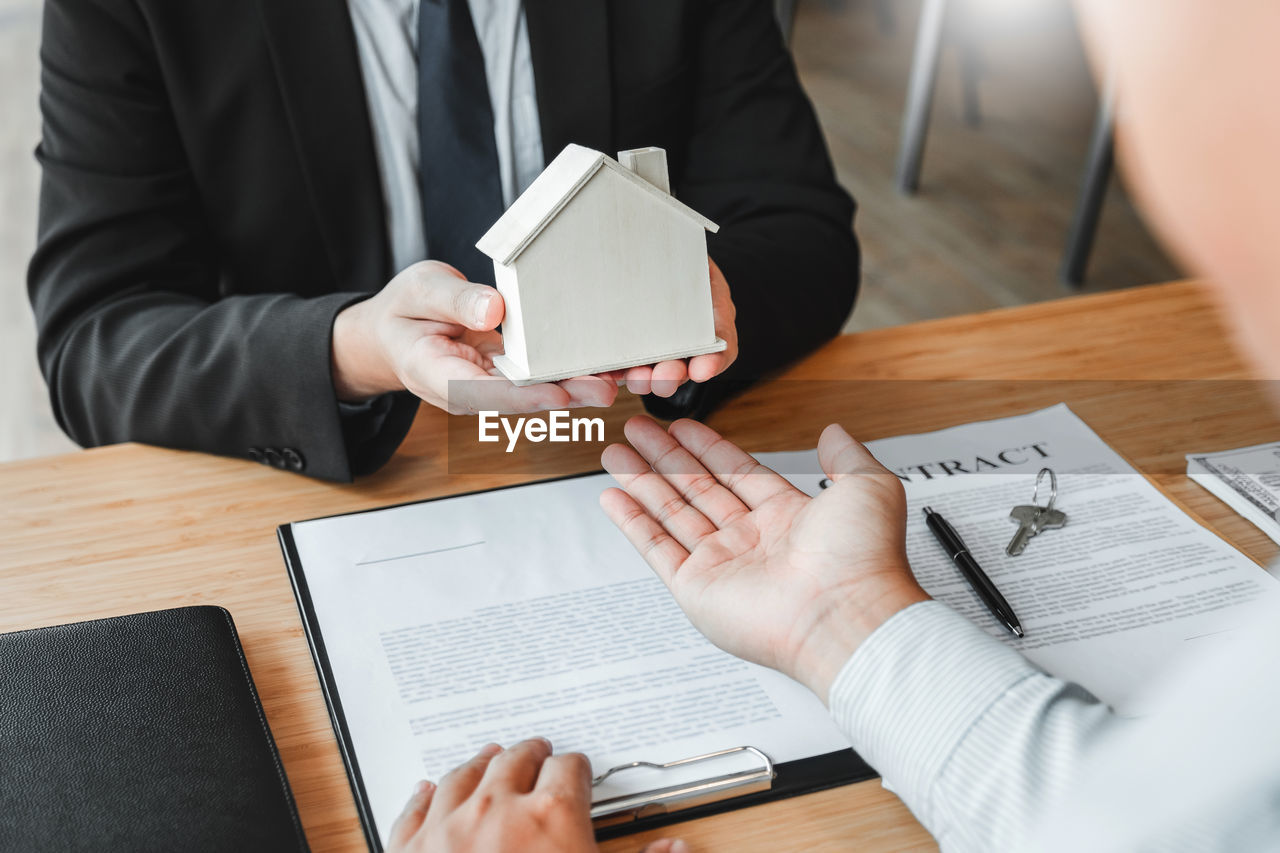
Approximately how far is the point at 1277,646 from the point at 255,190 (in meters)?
1.10

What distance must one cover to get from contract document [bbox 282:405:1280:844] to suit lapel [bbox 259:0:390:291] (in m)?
0.44

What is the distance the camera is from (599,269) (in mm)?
792

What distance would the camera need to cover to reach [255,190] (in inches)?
47.1

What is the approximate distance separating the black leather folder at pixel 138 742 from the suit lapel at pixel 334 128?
578 millimetres

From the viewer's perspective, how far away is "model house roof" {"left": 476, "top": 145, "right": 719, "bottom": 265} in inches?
29.3

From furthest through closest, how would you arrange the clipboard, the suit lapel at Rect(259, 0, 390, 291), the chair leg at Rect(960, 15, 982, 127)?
the chair leg at Rect(960, 15, 982, 127) → the suit lapel at Rect(259, 0, 390, 291) → the clipboard

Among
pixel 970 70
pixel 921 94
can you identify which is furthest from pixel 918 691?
pixel 970 70

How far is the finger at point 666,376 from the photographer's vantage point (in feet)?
2.74

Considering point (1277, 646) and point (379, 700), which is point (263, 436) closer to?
point (379, 700)

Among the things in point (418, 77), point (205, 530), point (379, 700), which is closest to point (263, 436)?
point (205, 530)

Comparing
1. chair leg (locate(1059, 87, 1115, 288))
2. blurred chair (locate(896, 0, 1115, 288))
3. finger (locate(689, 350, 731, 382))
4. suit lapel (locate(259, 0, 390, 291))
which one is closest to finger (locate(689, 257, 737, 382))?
finger (locate(689, 350, 731, 382))

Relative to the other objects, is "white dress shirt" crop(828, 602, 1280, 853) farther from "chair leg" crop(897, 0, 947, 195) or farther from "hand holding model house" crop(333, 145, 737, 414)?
"chair leg" crop(897, 0, 947, 195)

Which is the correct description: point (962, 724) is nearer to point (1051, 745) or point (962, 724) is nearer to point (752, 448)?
point (1051, 745)
